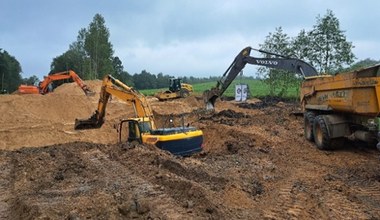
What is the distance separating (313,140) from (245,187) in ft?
21.6

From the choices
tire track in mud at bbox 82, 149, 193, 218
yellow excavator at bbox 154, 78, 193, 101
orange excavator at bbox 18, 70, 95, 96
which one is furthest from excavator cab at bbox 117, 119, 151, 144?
yellow excavator at bbox 154, 78, 193, 101

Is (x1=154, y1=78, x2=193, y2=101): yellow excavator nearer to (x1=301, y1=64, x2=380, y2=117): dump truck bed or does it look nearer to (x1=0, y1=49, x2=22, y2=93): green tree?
(x1=301, y1=64, x2=380, y2=117): dump truck bed

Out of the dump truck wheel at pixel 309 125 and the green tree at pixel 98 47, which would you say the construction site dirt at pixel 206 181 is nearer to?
the dump truck wheel at pixel 309 125

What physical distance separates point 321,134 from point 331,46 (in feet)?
78.6

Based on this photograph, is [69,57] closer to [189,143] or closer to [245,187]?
[189,143]

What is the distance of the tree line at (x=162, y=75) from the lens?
34.2 meters

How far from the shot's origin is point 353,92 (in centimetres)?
1025

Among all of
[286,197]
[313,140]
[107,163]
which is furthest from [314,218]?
[313,140]

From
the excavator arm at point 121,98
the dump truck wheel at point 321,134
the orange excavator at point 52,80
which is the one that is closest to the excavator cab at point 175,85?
the orange excavator at point 52,80

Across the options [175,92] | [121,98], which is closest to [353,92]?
[121,98]

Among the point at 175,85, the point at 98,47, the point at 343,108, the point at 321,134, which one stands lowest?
the point at 321,134

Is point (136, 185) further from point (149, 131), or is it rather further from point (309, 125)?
point (309, 125)

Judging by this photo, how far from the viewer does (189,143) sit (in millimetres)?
12773

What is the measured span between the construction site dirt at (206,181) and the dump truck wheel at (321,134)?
0.78 feet
